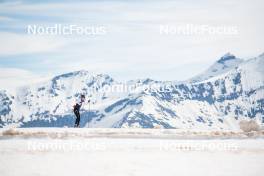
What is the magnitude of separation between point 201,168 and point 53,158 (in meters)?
7.44

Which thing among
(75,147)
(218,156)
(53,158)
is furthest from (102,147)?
(218,156)

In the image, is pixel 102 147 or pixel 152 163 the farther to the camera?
pixel 102 147

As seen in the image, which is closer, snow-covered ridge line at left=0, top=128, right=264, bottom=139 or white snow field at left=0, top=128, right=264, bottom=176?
white snow field at left=0, top=128, right=264, bottom=176

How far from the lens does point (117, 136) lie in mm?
32625

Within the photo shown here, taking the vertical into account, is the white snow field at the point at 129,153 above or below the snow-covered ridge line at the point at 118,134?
below

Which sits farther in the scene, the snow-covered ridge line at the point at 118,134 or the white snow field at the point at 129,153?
the snow-covered ridge line at the point at 118,134

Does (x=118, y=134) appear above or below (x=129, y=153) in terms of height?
above

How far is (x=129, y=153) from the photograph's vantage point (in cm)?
2533

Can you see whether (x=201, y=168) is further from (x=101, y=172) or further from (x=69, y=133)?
(x=69, y=133)

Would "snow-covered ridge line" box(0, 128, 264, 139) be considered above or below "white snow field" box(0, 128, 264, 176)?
above

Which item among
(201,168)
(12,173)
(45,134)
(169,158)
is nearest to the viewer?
(12,173)

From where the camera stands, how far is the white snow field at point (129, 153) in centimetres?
2086

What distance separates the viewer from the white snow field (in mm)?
20859

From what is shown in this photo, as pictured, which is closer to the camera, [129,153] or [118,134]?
[129,153]
